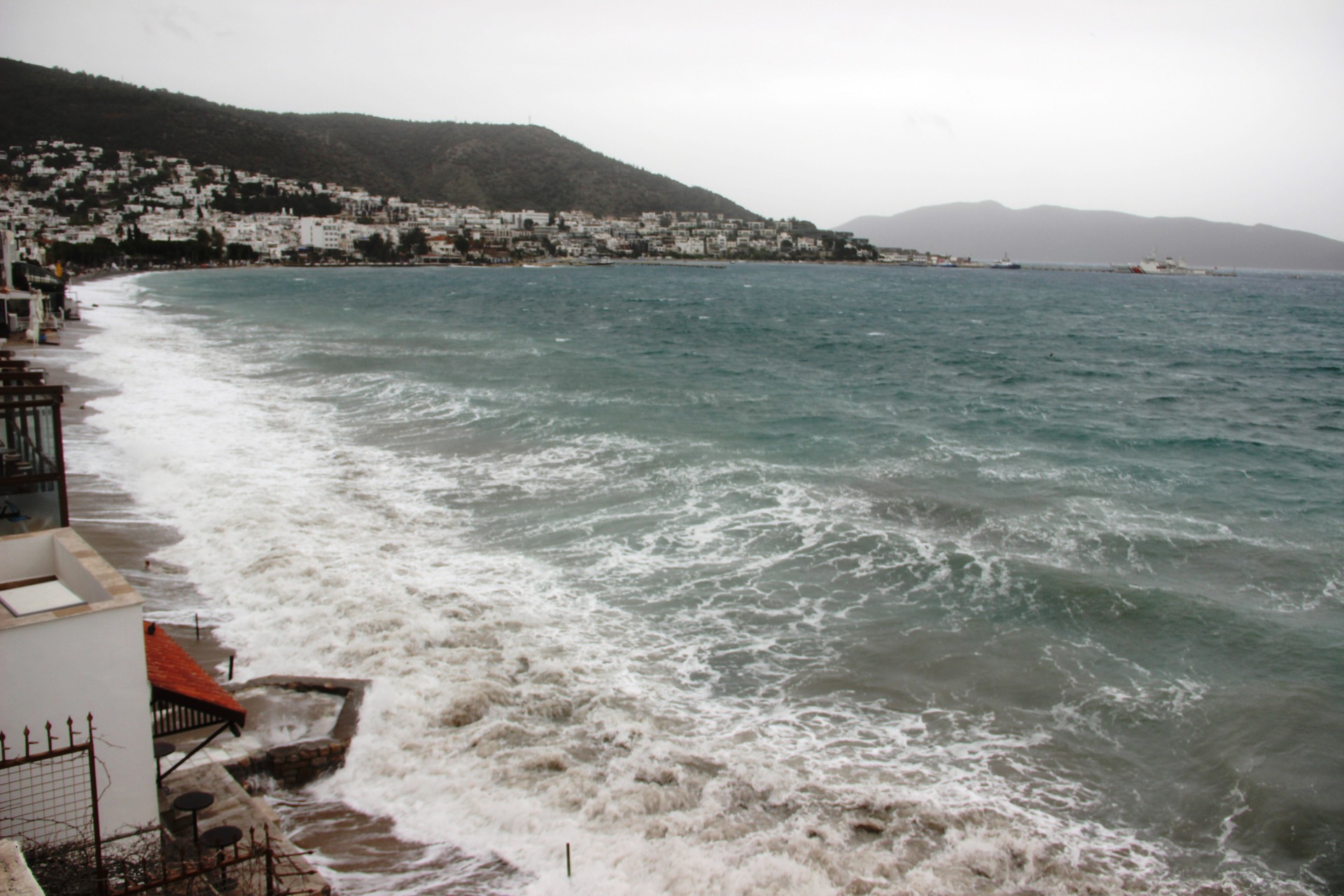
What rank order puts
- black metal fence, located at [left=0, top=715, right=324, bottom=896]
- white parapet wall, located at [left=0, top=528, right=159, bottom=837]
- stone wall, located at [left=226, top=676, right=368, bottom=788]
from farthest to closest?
1. stone wall, located at [left=226, top=676, right=368, bottom=788]
2. white parapet wall, located at [left=0, top=528, right=159, bottom=837]
3. black metal fence, located at [left=0, top=715, right=324, bottom=896]

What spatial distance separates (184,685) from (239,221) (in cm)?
14705

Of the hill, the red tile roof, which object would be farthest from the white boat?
the red tile roof

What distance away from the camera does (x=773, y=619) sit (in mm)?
10969

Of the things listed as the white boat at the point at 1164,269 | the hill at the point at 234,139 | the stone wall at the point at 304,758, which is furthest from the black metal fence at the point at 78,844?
the white boat at the point at 1164,269

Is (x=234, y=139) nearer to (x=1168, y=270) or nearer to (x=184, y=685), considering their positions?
(x=1168, y=270)

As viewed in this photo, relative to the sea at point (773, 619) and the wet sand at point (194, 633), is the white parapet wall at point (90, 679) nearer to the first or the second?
the wet sand at point (194, 633)

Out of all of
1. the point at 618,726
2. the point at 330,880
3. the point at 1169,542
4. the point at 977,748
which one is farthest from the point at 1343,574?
the point at 330,880

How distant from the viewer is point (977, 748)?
8219mm

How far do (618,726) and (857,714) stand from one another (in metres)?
2.39

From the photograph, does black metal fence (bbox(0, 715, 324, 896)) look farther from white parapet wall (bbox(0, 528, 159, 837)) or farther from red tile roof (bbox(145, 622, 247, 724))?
red tile roof (bbox(145, 622, 247, 724))

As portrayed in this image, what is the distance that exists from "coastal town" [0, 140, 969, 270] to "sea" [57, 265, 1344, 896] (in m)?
87.6

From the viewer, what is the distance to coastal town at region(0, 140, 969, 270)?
109m

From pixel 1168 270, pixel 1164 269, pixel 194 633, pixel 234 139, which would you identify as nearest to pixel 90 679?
pixel 194 633

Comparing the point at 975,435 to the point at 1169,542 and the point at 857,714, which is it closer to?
the point at 1169,542
